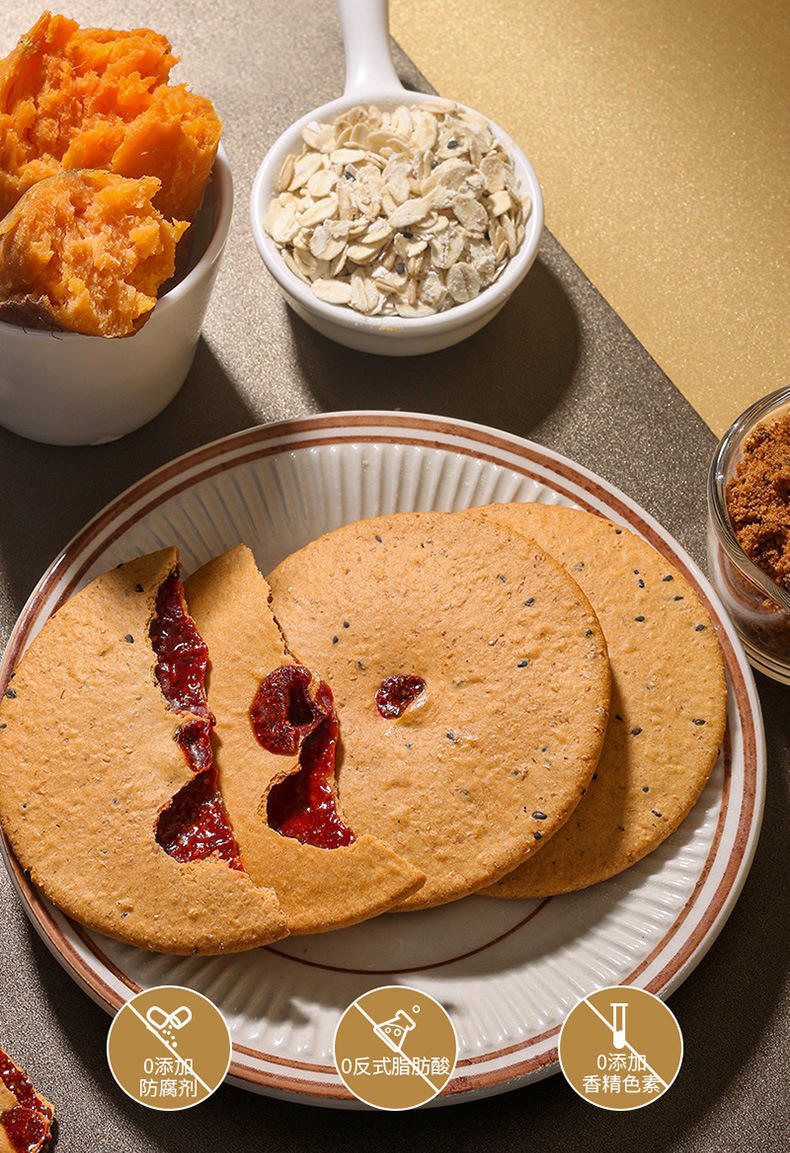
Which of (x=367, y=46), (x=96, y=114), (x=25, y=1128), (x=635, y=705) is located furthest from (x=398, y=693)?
(x=367, y=46)

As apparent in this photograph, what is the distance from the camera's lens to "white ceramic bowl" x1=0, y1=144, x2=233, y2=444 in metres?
1.24

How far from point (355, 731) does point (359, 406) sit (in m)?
0.57

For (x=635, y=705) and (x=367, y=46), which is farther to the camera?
(x=367, y=46)

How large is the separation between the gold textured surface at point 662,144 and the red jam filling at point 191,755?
851 millimetres

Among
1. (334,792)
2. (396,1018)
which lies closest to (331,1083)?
(396,1018)

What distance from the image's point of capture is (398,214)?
1.48 meters

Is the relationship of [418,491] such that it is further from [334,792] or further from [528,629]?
[334,792]

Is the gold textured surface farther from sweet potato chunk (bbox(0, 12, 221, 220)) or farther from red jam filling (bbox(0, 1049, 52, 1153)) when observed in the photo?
red jam filling (bbox(0, 1049, 52, 1153))

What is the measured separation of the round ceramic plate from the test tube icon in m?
0.03

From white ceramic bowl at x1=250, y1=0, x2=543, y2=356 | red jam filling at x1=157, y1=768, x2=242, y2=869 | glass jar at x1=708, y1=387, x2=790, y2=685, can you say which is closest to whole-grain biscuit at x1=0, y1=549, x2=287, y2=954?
red jam filling at x1=157, y1=768, x2=242, y2=869

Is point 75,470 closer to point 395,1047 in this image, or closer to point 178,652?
point 178,652

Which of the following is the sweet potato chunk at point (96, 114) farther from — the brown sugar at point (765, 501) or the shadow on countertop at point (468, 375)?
the brown sugar at point (765, 501)

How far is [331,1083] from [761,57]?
1.81 metres

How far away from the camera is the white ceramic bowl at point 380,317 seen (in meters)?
1.47
